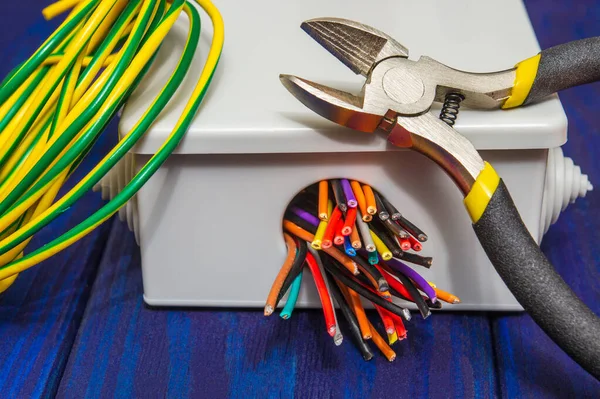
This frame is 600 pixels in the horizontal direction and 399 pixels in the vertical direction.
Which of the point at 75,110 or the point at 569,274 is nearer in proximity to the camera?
the point at 75,110

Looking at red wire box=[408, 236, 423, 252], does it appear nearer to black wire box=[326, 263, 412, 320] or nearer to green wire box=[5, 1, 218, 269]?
black wire box=[326, 263, 412, 320]

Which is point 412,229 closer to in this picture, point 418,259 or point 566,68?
point 418,259

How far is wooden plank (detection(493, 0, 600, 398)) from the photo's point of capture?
1.58 feet

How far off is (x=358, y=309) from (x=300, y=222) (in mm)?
61

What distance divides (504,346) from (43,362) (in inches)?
10.7

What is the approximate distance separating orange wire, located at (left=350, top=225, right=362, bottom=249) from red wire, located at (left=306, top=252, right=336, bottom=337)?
0.05 m

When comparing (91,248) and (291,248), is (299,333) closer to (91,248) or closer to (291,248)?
(291,248)

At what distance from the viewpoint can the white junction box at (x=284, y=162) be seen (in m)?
0.45

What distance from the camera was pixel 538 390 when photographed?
478 millimetres

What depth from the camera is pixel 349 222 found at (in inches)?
18.1

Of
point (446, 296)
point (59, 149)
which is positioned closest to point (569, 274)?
point (446, 296)

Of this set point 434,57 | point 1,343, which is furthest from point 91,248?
point 434,57

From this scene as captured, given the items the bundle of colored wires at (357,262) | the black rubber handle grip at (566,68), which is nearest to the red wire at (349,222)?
the bundle of colored wires at (357,262)

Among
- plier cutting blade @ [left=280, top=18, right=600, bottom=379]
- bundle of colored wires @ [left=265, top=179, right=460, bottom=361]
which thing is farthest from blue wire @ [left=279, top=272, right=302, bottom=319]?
plier cutting blade @ [left=280, top=18, right=600, bottom=379]
